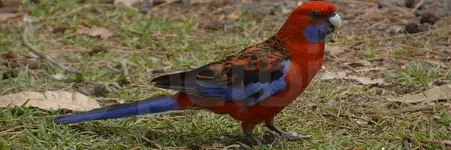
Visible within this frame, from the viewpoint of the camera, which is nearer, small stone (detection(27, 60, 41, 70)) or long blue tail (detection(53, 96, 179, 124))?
long blue tail (detection(53, 96, 179, 124))

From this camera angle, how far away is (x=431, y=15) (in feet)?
22.1

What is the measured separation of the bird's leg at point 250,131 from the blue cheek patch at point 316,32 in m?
0.54

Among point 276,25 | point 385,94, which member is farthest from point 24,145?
point 276,25

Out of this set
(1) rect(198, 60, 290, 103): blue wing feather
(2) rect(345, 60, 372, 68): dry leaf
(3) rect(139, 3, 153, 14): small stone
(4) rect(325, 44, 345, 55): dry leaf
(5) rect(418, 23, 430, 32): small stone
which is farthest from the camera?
(3) rect(139, 3, 153, 14): small stone

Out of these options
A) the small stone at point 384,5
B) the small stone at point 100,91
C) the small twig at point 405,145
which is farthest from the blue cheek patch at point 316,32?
the small stone at point 384,5

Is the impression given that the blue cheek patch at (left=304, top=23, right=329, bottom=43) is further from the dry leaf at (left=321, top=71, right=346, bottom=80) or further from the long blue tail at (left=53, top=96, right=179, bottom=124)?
the dry leaf at (left=321, top=71, right=346, bottom=80)

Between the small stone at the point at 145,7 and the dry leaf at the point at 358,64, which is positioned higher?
the small stone at the point at 145,7

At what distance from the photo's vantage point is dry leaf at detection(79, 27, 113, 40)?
6660 mm

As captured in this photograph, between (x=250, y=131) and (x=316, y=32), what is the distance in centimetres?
62

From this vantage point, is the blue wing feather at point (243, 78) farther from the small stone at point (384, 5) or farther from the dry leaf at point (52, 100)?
the small stone at point (384, 5)

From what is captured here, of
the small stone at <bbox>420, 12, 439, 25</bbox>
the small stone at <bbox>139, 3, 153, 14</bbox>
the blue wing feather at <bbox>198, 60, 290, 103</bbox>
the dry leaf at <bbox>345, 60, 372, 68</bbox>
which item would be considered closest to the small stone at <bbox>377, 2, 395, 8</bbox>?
the small stone at <bbox>420, 12, 439, 25</bbox>

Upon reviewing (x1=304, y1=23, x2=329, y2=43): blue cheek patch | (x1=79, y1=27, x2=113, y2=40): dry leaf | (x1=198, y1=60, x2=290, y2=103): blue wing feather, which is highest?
(x1=304, y1=23, x2=329, y2=43): blue cheek patch

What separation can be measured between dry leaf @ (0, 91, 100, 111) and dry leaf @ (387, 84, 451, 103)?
6.07 feet

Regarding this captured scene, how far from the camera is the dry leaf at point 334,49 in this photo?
6150mm
